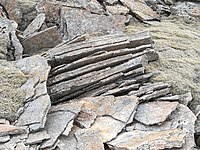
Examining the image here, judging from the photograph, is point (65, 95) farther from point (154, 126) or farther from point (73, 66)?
point (154, 126)

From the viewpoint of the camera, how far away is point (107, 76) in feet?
40.8

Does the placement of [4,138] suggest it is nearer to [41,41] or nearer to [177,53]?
[41,41]

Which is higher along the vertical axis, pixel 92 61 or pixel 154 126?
pixel 92 61

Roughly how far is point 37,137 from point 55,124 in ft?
3.16

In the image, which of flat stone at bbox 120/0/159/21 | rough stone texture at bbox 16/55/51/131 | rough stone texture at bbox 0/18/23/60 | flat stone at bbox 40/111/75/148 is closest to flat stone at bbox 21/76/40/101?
rough stone texture at bbox 16/55/51/131

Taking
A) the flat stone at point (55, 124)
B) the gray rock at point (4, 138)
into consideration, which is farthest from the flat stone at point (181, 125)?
the gray rock at point (4, 138)

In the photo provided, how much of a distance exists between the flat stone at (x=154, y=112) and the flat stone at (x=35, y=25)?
621cm

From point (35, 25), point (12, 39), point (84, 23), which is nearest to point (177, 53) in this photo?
point (84, 23)

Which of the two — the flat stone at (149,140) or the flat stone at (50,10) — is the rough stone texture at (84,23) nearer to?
the flat stone at (50,10)

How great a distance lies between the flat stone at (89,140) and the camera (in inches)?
387

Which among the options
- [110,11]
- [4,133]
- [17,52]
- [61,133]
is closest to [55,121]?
[61,133]

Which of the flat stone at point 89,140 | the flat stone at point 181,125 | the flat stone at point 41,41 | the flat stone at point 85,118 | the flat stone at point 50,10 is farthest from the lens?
the flat stone at point 50,10

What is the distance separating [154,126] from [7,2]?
938cm

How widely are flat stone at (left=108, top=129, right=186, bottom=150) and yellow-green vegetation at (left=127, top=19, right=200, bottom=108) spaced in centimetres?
277
